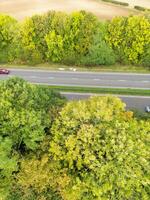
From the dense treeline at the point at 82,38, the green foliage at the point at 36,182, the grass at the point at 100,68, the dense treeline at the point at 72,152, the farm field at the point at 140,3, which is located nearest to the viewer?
the dense treeline at the point at 72,152

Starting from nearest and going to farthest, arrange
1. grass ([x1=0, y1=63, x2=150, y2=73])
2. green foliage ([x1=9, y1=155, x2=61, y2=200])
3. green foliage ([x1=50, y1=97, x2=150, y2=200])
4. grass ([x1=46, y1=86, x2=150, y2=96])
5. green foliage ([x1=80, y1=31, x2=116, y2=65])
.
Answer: green foliage ([x1=50, y1=97, x2=150, y2=200]) → green foliage ([x1=9, y1=155, x2=61, y2=200]) → grass ([x1=46, y1=86, x2=150, y2=96]) → green foliage ([x1=80, y1=31, x2=116, y2=65]) → grass ([x1=0, y1=63, x2=150, y2=73])

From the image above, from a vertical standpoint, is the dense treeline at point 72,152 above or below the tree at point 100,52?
below

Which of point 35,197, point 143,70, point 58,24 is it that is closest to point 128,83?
point 143,70

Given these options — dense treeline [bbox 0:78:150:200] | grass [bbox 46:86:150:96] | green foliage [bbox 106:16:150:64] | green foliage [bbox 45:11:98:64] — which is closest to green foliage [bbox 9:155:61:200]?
dense treeline [bbox 0:78:150:200]

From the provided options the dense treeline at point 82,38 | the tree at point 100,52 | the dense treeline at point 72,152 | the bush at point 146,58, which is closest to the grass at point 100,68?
the dense treeline at point 82,38

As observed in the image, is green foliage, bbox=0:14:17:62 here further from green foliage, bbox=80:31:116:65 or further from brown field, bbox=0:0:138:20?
brown field, bbox=0:0:138:20

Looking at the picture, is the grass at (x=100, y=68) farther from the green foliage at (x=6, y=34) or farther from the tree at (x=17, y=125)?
the tree at (x=17, y=125)

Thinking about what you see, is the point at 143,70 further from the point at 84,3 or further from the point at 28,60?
the point at 84,3

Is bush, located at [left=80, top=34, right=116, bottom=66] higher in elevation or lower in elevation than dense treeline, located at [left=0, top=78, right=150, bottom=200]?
higher
